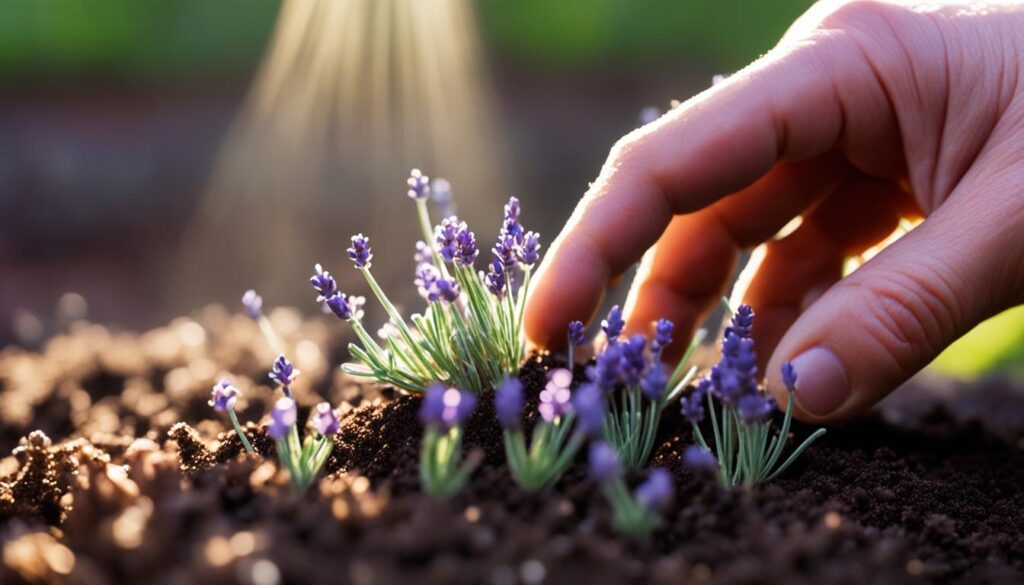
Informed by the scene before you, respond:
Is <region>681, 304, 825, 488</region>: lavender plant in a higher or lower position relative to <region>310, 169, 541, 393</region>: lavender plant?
lower

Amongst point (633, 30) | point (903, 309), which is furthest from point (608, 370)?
point (633, 30)

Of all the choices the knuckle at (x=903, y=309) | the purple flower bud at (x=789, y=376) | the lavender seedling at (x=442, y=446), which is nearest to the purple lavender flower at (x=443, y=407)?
the lavender seedling at (x=442, y=446)

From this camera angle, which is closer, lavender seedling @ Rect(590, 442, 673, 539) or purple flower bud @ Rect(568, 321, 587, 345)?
lavender seedling @ Rect(590, 442, 673, 539)

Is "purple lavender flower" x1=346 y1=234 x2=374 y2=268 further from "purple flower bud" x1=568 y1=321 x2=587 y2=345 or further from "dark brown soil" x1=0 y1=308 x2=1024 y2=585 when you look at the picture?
"purple flower bud" x1=568 y1=321 x2=587 y2=345

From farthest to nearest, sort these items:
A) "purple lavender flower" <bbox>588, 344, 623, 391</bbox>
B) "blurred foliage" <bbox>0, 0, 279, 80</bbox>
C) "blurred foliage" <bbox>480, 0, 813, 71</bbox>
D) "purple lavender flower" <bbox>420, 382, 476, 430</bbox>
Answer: "blurred foliage" <bbox>480, 0, 813, 71</bbox> < "blurred foliage" <bbox>0, 0, 279, 80</bbox> < "purple lavender flower" <bbox>588, 344, 623, 391</bbox> < "purple lavender flower" <bbox>420, 382, 476, 430</bbox>

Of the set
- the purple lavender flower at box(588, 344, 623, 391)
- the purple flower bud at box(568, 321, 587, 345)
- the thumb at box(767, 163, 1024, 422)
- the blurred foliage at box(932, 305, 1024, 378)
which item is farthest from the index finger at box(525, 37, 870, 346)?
the blurred foliage at box(932, 305, 1024, 378)

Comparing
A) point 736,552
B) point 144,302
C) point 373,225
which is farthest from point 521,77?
point 736,552

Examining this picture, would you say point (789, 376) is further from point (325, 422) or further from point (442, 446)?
point (325, 422)
